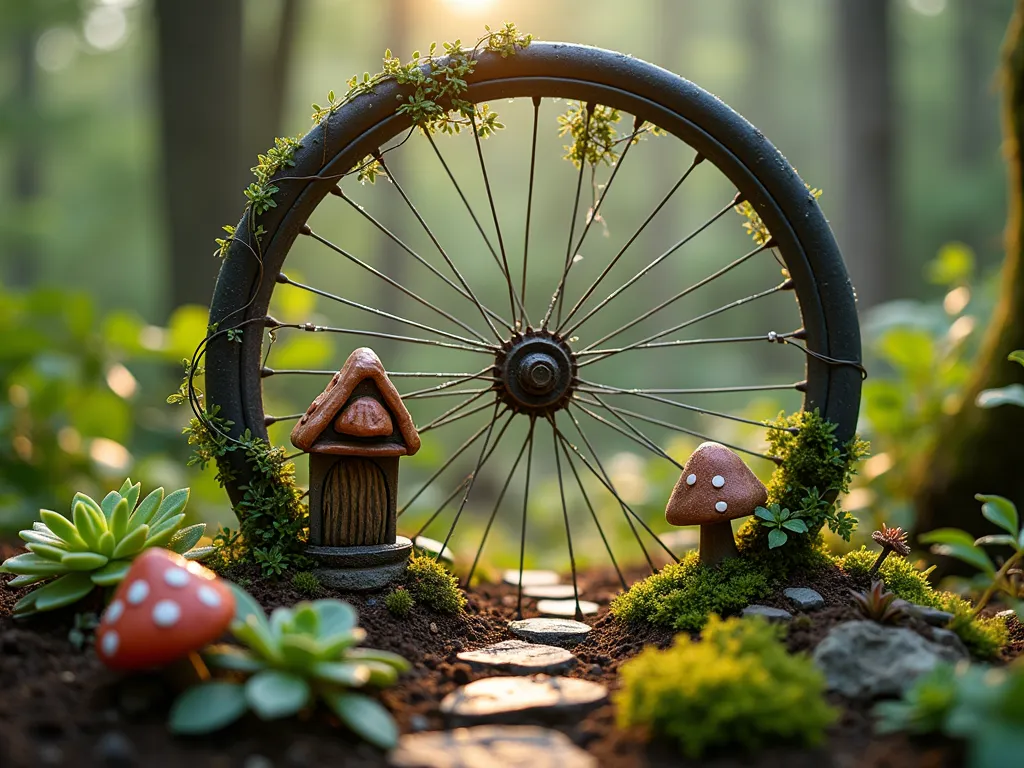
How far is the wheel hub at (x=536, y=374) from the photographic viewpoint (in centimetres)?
291

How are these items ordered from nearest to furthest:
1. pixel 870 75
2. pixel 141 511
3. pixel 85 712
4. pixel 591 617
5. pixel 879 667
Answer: pixel 85 712 → pixel 879 667 → pixel 141 511 → pixel 591 617 → pixel 870 75

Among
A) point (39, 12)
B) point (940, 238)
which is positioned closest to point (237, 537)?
point (39, 12)

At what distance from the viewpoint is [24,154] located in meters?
15.3

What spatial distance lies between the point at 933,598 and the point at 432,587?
1583mm

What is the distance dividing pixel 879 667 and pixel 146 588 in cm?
177

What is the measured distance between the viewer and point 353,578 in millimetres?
2723

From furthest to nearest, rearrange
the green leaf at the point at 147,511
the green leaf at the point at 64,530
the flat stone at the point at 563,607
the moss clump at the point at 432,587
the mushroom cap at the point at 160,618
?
the flat stone at the point at 563,607 → the moss clump at the point at 432,587 → the green leaf at the point at 147,511 → the green leaf at the point at 64,530 → the mushroom cap at the point at 160,618

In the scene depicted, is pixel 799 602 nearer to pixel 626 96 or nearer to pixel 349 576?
pixel 349 576

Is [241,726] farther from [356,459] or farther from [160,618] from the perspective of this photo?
[356,459]

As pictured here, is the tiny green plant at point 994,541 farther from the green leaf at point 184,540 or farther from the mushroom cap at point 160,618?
the green leaf at point 184,540

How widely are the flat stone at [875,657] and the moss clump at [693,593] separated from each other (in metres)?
0.44

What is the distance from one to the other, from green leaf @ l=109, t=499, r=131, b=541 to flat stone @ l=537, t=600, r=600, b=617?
5.09 feet

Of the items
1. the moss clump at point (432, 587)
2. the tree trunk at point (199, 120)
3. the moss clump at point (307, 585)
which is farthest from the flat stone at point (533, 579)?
the tree trunk at point (199, 120)

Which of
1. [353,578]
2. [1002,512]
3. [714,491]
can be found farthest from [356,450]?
[1002,512]
